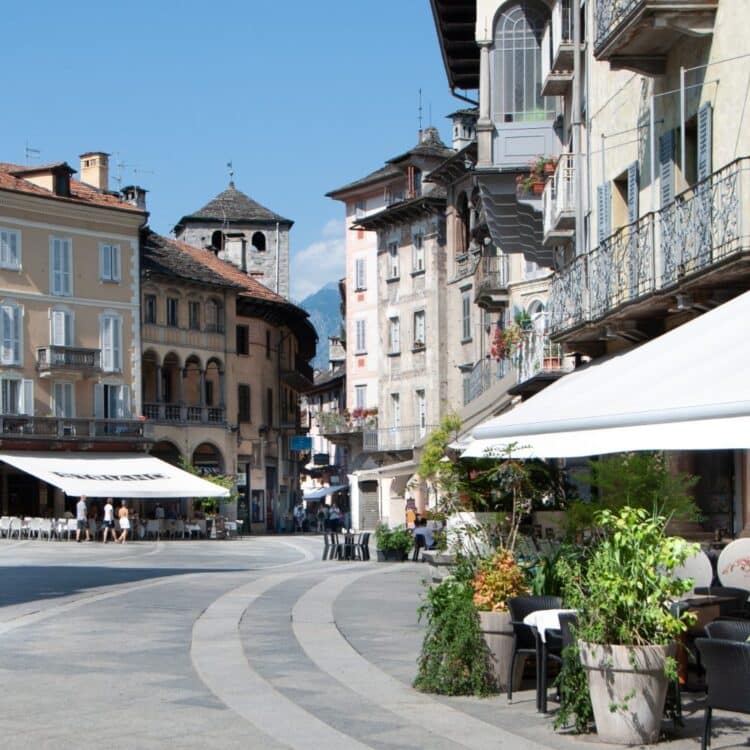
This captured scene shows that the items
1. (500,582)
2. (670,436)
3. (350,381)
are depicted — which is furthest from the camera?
(350,381)

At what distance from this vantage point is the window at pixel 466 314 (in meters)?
59.6

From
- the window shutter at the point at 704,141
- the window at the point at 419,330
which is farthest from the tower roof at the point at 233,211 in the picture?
Answer: the window shutter at the point at 704,141

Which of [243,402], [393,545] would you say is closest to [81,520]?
[393,545]

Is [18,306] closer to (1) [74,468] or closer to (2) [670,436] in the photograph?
(1) [74,468]

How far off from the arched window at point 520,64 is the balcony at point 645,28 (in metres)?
9.56

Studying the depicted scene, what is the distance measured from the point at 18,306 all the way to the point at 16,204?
3970 mm

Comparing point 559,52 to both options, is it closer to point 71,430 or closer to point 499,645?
point 499,645

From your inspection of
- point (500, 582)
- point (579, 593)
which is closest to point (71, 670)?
point (500, 582)

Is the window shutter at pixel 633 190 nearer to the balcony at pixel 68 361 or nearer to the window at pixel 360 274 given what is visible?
the balcony at pixel 68 361

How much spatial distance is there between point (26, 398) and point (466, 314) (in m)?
17.3

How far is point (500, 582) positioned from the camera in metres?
12.5

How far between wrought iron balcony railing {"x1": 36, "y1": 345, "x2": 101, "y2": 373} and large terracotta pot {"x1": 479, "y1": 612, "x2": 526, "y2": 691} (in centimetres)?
5088

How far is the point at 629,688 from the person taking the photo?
989 cm

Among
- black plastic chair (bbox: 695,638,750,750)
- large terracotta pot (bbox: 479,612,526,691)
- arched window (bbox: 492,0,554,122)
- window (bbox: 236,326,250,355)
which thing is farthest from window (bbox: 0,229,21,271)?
black plastic chair (bbox: 695,638,750,750)
